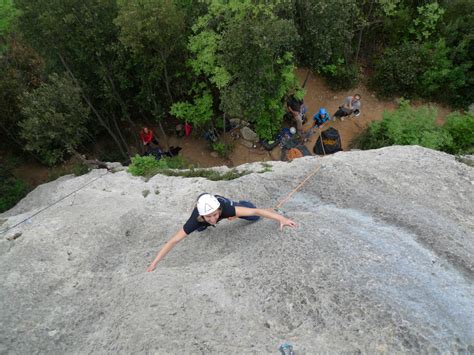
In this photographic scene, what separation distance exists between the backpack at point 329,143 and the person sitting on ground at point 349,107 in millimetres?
1681

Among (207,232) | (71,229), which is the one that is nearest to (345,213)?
(207,232)

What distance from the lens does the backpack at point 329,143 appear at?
17.5 m

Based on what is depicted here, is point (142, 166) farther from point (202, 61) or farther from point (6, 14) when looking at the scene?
point (6, 14)

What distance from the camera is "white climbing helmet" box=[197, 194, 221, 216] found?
20.4 feet

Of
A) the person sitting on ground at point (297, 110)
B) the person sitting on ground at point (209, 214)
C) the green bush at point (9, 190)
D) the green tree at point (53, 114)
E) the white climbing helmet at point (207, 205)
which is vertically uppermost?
the green tree at point (53, 114)

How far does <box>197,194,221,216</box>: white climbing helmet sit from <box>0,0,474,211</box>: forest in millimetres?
8045

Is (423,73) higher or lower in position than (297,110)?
lower

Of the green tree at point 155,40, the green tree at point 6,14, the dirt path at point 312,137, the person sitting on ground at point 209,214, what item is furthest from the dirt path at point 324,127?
the person sitting on ground at point 209,214

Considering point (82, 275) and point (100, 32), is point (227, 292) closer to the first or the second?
point (82, 275)

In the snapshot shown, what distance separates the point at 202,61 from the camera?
14.6m

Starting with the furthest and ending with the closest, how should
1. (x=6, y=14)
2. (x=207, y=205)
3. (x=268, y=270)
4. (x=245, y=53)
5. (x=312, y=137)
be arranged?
(x=312, y=137) → (x=6, y=14) → (x=245, y=53) → (x=268, y=270) → (x=207, y=205)

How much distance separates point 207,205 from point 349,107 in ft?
49.1

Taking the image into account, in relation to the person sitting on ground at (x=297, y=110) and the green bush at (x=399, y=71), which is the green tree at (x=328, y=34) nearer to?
the green bush at (x=399, y=71)

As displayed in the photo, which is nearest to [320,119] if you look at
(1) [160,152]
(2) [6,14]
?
(1) [160,152]
